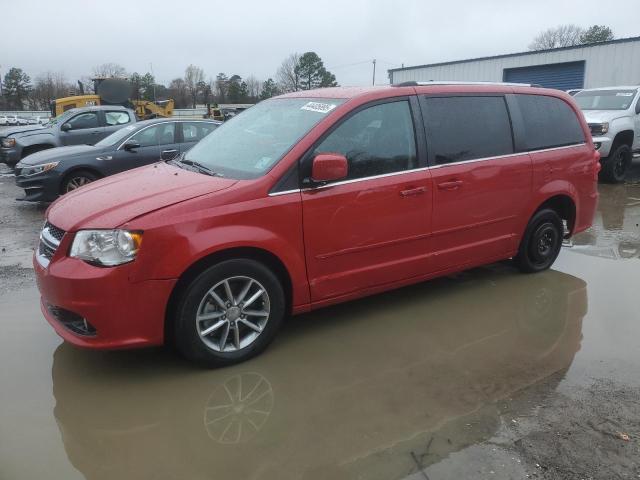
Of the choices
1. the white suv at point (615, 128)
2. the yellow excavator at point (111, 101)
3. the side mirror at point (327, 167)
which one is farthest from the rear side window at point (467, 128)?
the yellow excavator at point (111, 101)

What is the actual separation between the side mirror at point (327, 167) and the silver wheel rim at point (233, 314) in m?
0.82

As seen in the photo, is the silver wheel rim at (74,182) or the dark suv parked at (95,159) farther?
the silver wheel rim at (74,182)

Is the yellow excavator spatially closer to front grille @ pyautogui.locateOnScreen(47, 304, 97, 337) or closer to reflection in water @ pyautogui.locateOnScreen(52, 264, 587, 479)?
front grille @ pyautogui.locateOnScreen(47, 304, 97, 337)

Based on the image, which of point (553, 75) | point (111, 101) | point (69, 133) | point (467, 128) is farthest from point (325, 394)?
point (553, 75)

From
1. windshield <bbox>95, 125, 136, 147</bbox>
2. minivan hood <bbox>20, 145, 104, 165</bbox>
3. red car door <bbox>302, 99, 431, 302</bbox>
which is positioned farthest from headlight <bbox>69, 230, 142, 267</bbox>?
windshield <bbox>95, 125, 136, 147</bbox>

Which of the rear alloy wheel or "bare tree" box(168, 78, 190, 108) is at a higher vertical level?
"bare tree" box(168, 78, 190, 108)

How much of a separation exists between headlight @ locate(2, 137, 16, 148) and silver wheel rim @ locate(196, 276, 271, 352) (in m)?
10.6

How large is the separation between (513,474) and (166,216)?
230 centimetres

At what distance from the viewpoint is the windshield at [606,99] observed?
11577 mm

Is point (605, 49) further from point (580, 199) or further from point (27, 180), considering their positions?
point (27, 180)

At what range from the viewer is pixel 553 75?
73.1 feet

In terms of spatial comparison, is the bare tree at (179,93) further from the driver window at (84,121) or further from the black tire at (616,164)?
the black tire at (616,164)

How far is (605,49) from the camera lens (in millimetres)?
19906

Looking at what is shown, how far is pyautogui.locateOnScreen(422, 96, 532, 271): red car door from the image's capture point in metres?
4.26
